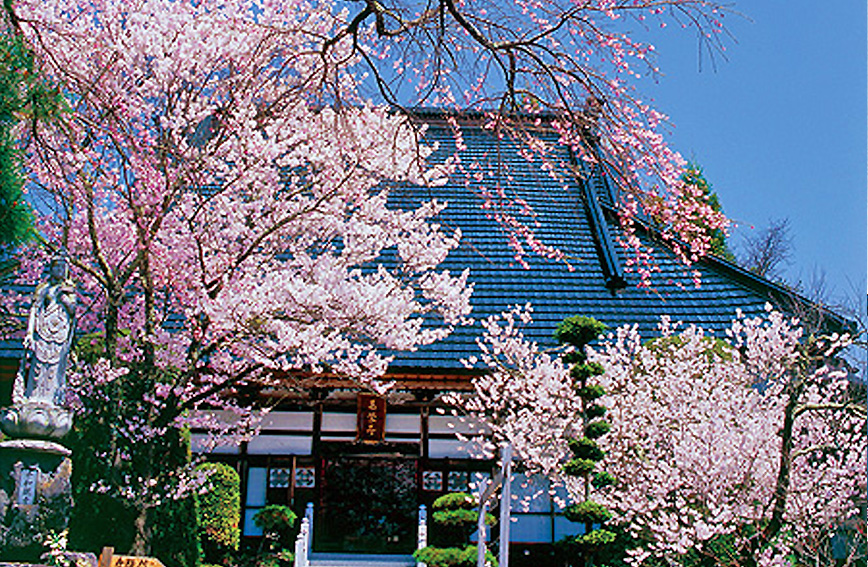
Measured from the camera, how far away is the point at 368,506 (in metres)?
13.5

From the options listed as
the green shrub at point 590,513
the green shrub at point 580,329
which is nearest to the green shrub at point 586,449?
the green shrub at point 590,513

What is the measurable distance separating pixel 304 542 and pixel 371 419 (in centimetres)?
199

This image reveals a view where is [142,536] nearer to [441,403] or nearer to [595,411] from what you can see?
[441,403]

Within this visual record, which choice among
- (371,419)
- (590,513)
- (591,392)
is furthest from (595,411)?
(371,419)

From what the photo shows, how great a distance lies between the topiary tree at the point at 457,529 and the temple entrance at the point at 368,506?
2.97 metres

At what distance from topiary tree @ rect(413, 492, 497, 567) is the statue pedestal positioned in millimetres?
4026

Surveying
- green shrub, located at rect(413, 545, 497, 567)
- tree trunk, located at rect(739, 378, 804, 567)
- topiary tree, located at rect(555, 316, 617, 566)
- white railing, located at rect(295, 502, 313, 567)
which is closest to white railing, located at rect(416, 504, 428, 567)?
green shrub, located at rect(413, 545, 497, 567)

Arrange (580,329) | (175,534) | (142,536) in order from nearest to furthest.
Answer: (142,536), (175,534), (580,329)

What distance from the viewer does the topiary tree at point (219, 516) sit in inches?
386

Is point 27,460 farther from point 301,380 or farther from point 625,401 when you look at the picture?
point 625,401

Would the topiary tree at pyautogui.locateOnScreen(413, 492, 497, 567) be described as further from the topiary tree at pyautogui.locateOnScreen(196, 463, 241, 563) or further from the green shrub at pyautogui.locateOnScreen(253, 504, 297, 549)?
the topiary tree at pyautogui.locateOnScreen(196, 463, 241, 563)

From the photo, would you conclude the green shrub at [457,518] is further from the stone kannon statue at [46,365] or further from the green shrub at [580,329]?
the stone kannon statue at [46,365]

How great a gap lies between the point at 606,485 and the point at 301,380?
405 cm

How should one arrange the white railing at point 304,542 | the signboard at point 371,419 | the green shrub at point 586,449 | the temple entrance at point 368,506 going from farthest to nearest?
the temple entrance at point 368,506 → the signboard at point 371,419 → the white railing at point 304,542 → the green shrub at point 586,449
